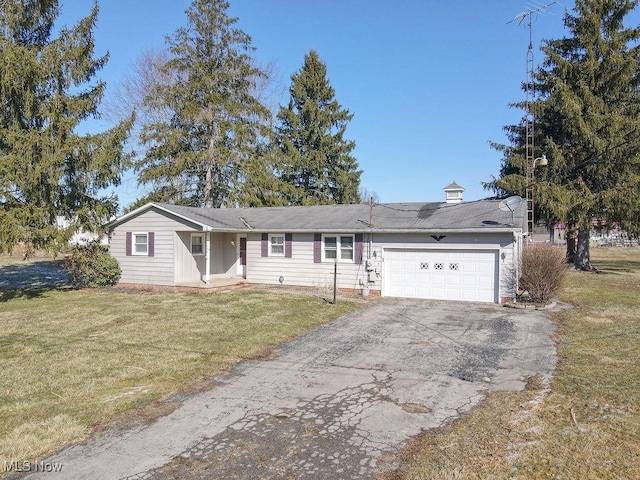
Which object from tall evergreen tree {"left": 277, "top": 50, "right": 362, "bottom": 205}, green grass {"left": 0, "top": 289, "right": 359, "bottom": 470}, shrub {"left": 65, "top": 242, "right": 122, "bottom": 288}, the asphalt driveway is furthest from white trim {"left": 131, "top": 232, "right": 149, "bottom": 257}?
tall evergreen tree {"left": 277, "top": 50, "right": 362, "bottom": 205}

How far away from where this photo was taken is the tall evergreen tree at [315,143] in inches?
1205

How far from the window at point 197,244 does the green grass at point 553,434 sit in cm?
1408

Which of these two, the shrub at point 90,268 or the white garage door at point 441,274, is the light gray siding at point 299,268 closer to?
the white garage door at point 441,274

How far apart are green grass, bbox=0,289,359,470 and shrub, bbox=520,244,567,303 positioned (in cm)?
546

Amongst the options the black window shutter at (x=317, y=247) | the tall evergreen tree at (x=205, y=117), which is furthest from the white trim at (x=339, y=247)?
the tall evergreen tree at (x=205, y=117)

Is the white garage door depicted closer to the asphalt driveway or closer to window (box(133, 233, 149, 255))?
the asphalt driveway

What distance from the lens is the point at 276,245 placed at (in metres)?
17.5

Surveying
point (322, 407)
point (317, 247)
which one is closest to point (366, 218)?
point (317, 247)

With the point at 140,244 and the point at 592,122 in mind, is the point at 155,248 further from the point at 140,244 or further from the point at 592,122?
the point at 592,122

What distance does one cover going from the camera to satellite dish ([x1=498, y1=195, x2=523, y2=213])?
14023 millimetres

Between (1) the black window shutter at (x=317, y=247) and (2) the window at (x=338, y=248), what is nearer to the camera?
(2) the window at (x=338, y=248)

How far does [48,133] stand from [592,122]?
24.3 metres

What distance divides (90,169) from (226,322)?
30.1ft

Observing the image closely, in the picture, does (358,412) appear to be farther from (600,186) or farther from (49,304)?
(600,186)
